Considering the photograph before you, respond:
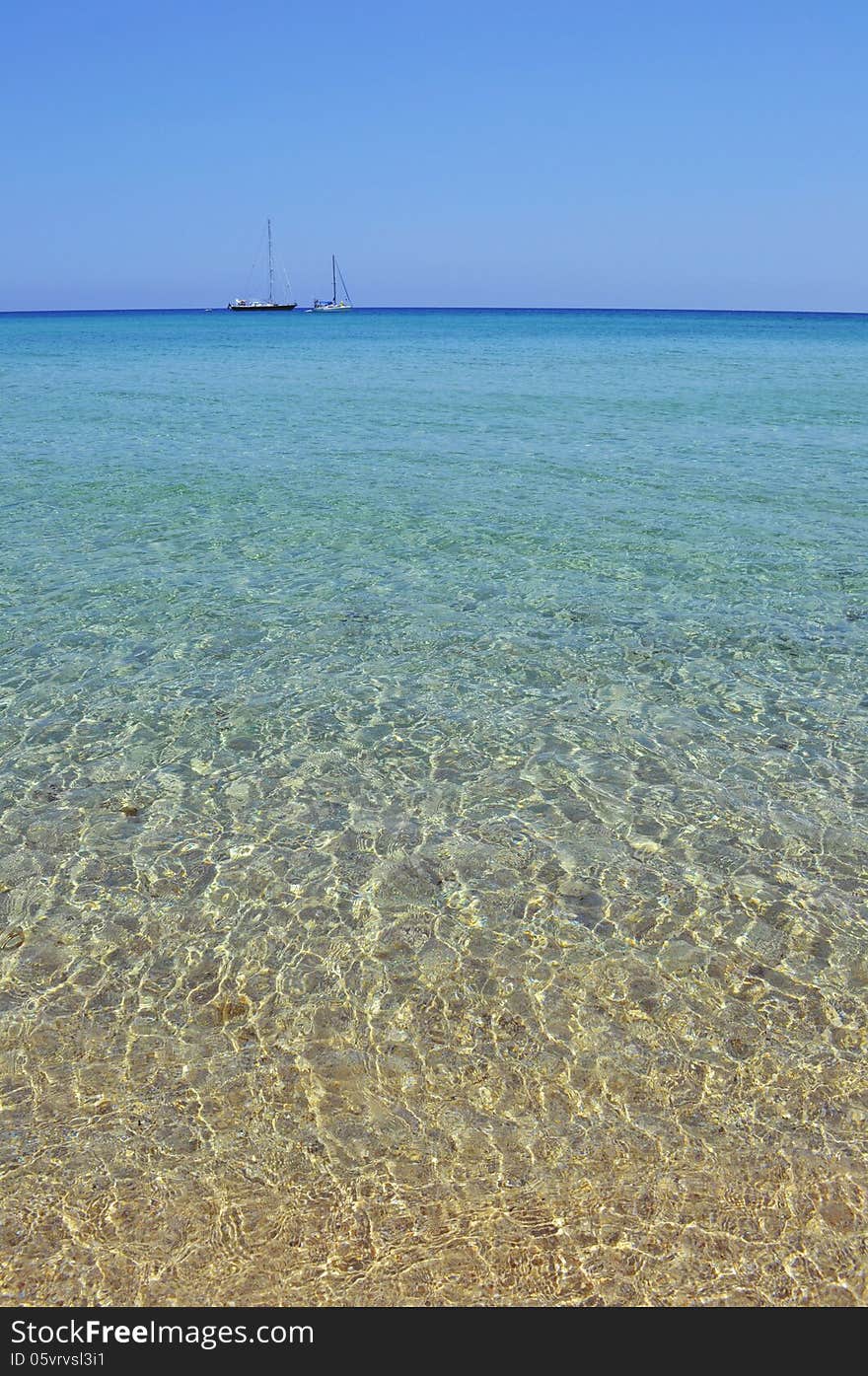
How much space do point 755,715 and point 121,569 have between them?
7840mm

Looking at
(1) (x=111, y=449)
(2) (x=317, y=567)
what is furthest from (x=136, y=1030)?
(1) (x=111, y=449)

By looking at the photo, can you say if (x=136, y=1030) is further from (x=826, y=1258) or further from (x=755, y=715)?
(x=755, y=715)

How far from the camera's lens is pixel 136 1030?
4527 mm

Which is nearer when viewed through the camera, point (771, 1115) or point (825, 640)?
point (771, 1115)

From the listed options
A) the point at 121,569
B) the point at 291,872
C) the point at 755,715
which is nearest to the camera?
the point at 291,872

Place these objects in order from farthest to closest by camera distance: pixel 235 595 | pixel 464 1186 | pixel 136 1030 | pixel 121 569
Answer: pixel 121 569 < pixel 235 595 < pixel 136 1030 < pixel 464 1186

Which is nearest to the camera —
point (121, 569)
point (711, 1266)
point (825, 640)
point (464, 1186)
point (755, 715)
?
point (711, 1266)

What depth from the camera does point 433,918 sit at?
539 centimetres

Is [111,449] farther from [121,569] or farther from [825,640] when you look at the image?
[825,640]

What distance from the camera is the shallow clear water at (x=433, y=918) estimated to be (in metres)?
3.59

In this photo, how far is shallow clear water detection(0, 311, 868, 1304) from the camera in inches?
141

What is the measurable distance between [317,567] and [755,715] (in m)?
6.15

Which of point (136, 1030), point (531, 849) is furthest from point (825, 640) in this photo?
point (136, 1030)

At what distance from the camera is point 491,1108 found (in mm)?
4117
